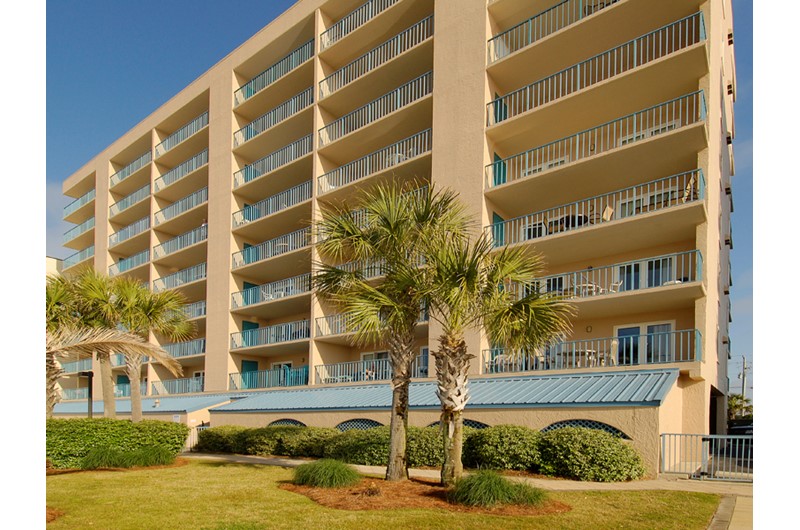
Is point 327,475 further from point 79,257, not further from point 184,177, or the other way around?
point 79,257

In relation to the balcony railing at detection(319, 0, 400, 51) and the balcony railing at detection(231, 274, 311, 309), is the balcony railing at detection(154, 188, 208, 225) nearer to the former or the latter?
the balcony railing at detection(231, 274, 311, 309)

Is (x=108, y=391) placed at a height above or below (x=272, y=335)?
below

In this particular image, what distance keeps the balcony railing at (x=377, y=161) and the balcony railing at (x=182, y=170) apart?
1321 cm

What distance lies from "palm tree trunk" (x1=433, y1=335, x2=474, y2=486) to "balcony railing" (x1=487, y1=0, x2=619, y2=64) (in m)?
15.5

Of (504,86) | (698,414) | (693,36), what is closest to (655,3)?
(693,36)

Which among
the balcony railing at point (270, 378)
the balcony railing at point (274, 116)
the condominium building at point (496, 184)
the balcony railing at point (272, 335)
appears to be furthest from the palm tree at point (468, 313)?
the balcony railing at point (274, 116)

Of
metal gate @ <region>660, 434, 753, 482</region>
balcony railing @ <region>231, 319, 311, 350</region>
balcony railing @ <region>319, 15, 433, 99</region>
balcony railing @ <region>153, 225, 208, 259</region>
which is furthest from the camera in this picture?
balcony railing @ <region>153, 225, 208, 259</region>

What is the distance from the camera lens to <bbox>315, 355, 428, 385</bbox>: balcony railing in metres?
27.5

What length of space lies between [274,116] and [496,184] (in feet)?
57.3

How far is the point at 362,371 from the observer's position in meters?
28.8

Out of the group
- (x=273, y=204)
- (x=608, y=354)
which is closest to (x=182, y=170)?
(x=273, y=204)

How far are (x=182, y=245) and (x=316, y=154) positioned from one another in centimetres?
1538

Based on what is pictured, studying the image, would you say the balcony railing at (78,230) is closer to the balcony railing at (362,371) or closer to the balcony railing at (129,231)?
the balcony railing at (129,231)

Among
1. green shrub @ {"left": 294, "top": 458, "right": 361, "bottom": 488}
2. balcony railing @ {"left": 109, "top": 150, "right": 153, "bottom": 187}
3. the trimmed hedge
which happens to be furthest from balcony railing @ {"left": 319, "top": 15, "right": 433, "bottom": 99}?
balcony railing @ {"left": 109, "top": 150, "right": 153, "bottom": 187}
